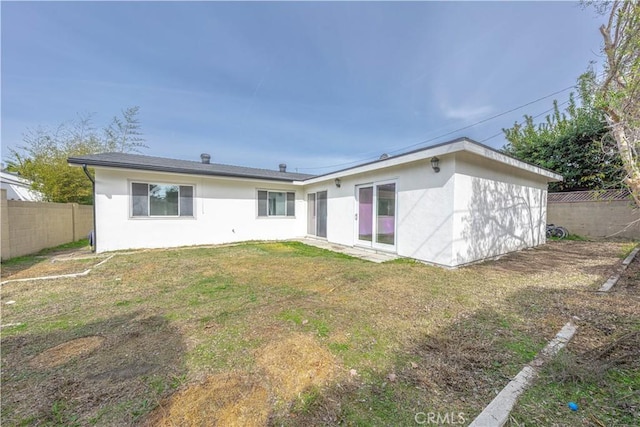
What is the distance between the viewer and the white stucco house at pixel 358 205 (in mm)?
5301

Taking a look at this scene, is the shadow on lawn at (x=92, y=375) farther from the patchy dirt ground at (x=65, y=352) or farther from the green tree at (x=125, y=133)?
the green tree at (x=125, y=133)

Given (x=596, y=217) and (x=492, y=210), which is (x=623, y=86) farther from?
(x=596, y=217)

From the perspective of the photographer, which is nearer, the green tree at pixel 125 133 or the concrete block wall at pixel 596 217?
the concrete block wall at pixel 596 217

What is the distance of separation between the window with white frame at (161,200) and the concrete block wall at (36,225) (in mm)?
2240

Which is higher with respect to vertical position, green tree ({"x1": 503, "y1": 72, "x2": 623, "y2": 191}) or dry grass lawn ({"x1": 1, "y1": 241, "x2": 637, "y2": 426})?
green tree ({"x1": 503, "y1": 72, "x2": 623, "y2": 191})

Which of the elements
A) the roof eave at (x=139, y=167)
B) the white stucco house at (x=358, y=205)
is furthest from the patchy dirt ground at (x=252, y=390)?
the roof eave at (x=139, y=167)

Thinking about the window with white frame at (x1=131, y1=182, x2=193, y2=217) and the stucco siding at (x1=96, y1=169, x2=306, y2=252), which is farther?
the window with white frame at (x1=131, y1=182, x2=193, y2=217)

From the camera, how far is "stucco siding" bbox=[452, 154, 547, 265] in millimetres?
5215

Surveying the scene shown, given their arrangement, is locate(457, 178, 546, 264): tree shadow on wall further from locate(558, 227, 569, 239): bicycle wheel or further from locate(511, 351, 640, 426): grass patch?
locate(511, 351, 640, 426): grass patch

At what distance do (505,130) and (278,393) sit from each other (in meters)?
20.3

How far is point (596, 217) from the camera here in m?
10.1

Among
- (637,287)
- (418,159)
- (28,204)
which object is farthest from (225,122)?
(637,287)

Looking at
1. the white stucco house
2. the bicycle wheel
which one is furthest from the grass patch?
the bicycle wheel

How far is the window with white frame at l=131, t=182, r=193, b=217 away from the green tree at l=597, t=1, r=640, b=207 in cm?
1051
